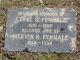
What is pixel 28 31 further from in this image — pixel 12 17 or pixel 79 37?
pixel 79 37

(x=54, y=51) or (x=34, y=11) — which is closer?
(x=54, y=51)

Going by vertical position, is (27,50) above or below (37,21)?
below

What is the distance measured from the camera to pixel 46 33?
15.1ft

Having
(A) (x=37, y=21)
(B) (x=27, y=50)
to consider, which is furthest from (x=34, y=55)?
(A) (x=37, y=21)

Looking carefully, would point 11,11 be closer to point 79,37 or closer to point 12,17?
point 12,17

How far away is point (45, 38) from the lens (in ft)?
15.0

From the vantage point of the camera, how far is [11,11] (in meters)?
4.86

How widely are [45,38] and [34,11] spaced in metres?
0.48

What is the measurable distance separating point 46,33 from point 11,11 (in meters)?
0.66

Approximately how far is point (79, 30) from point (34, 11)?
2.36 feet

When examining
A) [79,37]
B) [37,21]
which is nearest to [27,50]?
[37,21]

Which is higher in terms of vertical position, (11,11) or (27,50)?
(11,11)

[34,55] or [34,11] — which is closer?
[34,55]

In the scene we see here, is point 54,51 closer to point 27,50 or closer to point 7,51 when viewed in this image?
point 27,50
